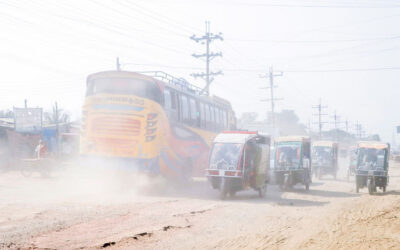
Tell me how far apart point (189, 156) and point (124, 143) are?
4594 millimetres

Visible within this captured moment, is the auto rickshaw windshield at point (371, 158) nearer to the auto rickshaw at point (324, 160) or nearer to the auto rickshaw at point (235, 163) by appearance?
the auto rickshaw at point (235, 163)

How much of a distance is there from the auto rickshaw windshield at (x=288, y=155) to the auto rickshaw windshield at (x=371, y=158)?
308 centimetres

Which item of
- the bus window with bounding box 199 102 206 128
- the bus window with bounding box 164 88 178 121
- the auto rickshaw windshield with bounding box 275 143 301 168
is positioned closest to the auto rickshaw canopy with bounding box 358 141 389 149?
the auto rickshaw windshield with bounding box 275 143 301 168

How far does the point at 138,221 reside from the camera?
1085 cm

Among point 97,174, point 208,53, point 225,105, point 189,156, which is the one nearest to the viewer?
point 97,174

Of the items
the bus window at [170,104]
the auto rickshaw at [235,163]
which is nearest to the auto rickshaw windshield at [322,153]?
the auto rickshaw at [235,163]

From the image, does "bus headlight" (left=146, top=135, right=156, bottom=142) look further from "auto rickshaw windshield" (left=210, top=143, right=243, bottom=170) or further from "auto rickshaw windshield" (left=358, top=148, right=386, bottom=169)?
"auto rickshaw windshield" (left=358, top=148, right=386, bottom=169)

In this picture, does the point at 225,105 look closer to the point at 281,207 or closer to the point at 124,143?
the point at 124,143

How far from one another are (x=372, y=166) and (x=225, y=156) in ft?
28.4

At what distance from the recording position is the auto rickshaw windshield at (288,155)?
22375 mm

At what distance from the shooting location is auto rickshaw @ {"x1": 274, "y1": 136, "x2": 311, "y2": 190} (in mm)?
21969

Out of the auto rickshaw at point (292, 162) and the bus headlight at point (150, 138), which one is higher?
the bus headlight at point (150, 138)

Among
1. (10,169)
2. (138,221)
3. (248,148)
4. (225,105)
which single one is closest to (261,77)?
(225,105)

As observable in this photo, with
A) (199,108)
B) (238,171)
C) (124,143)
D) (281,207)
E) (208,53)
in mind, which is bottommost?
(281,207)
